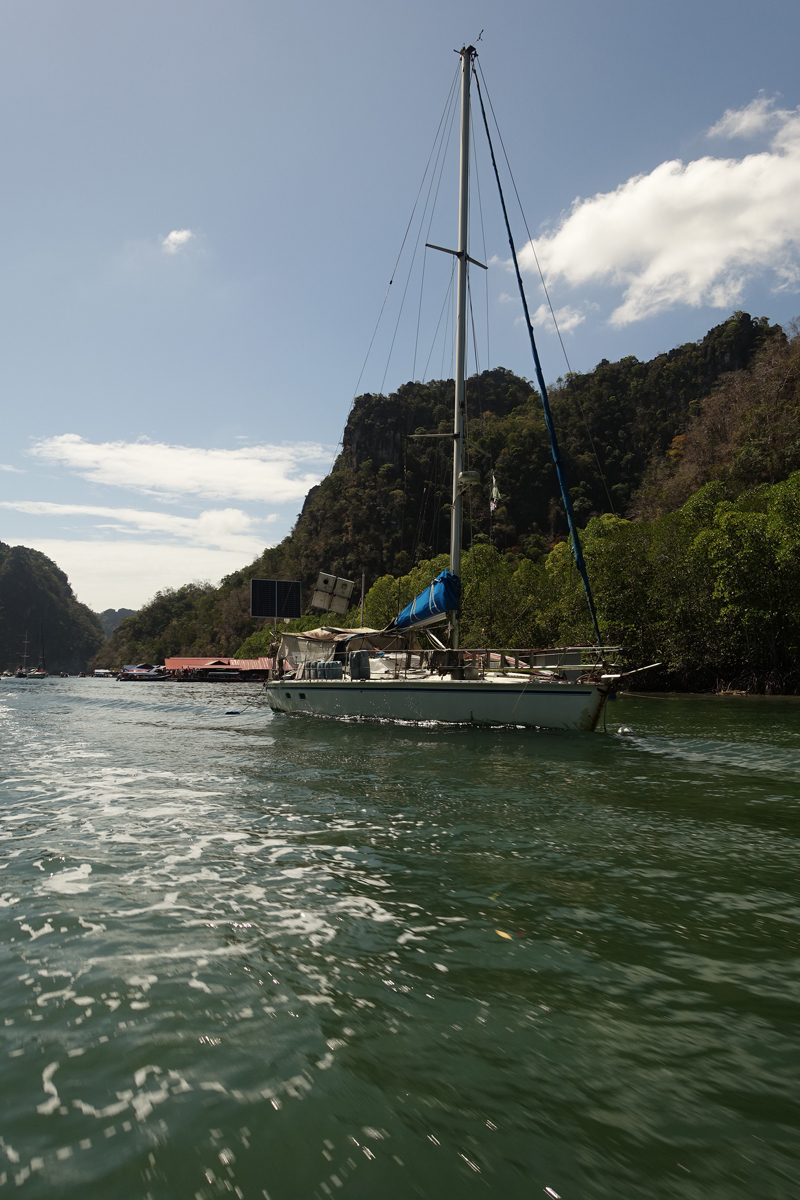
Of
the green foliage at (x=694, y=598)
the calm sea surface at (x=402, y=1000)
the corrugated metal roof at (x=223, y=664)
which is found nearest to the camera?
the calm sea surface at (x=402, y=1000)

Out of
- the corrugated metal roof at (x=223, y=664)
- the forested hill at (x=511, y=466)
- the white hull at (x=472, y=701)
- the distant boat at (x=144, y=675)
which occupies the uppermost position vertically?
the forested hill at (x=511, y=466)

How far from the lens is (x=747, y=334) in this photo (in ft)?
395

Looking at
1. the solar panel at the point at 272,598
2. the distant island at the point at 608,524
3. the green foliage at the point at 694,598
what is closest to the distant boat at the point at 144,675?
the distant island at the point at 608,524

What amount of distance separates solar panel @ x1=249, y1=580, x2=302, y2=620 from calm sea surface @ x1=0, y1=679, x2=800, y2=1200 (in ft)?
77.9

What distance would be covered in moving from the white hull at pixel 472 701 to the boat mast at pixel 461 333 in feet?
8.64

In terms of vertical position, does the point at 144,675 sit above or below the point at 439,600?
below

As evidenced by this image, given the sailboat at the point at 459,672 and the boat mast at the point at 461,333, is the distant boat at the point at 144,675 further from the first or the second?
the boat mast at the point at 461,333

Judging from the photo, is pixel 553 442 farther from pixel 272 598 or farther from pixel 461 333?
pixel 272 598

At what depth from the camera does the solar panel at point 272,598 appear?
33594 millimetres

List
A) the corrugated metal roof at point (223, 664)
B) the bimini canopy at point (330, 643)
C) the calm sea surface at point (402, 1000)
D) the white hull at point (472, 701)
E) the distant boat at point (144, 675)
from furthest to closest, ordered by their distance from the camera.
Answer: the distant boat at point (144, 675)
the corrugated metal roof at point (223, 664)
the bimini canopy at point (330, 643)
the white hull at point (472, 701)
the calm sea surface at point (402, 1000)

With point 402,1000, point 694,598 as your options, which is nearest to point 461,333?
point 402,1000

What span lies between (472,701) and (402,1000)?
47.0 ft

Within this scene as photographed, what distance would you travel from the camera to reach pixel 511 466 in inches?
4712

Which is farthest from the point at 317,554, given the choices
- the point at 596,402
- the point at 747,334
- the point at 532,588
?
the point at 747,334
